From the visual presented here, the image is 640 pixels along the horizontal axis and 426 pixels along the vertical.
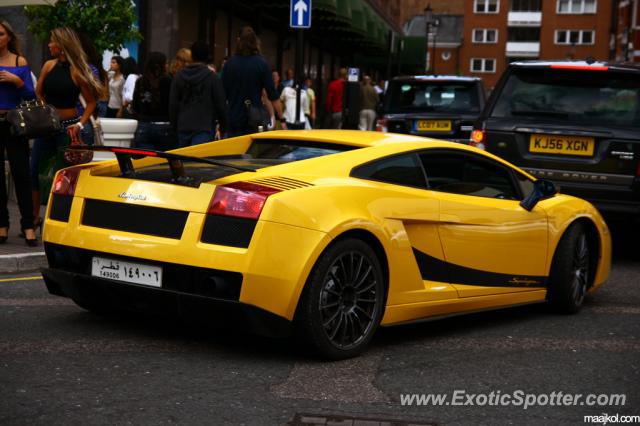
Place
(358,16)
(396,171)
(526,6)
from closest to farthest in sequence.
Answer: (396,171), (358,16), (526,6)

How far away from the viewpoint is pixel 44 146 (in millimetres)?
9570

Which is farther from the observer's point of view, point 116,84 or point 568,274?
point 116,84

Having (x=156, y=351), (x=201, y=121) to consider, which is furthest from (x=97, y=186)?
(x=201, y=121)

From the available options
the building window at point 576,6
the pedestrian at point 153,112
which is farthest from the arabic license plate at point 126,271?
the building window at point 576,6

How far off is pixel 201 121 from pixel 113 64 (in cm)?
535

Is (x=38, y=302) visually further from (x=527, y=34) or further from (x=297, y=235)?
(x=527, y=34)

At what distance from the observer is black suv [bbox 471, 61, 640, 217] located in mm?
9523

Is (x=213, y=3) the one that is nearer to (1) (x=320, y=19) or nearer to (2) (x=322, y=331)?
(1) (x=320, y=19)

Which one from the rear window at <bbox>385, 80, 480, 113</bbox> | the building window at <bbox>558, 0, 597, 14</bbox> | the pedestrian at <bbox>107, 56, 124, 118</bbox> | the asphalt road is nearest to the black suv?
the asphalt road

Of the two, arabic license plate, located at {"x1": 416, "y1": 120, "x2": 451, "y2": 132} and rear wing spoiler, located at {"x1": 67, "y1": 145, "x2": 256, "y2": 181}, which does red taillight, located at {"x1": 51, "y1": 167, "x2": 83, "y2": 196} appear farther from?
arabic license plate, located at {"x1": 416, "y1": 120, "x2": 451, "y2": 132}

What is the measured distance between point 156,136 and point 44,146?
184 centimetres

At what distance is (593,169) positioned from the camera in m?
9.59

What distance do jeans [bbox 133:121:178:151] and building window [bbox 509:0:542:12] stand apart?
108 meters

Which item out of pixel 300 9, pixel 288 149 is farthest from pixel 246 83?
pixel 288 149
